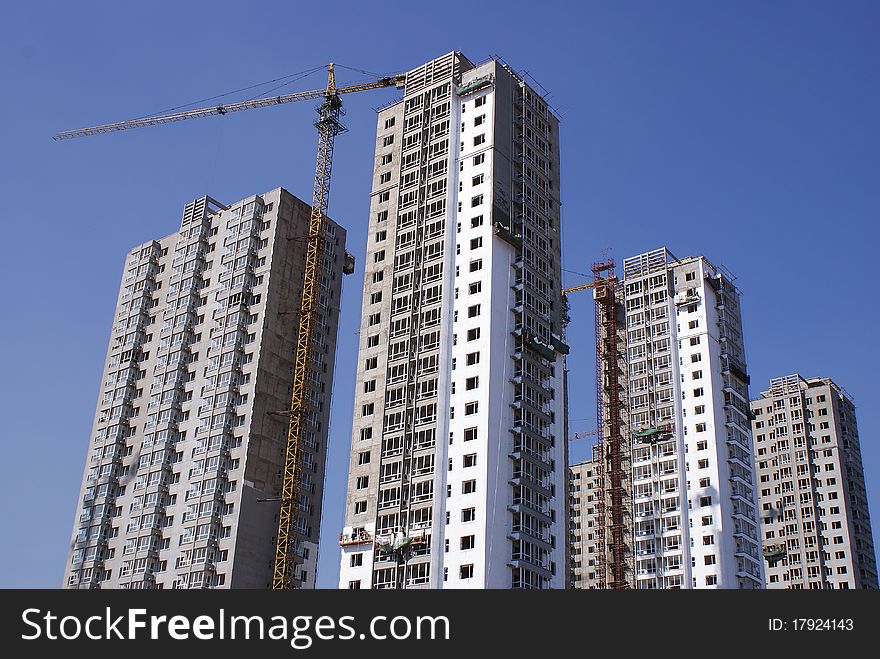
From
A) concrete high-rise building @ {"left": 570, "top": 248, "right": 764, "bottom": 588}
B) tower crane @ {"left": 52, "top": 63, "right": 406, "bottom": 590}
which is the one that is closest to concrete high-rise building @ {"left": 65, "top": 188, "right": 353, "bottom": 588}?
tower crane @ {"left": 52, "top": 63, "right": 406, "bottom": 590}

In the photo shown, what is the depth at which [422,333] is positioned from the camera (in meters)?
106

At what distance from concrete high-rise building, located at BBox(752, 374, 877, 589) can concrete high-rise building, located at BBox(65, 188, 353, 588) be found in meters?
81.3

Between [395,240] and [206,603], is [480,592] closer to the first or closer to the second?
[206,603]

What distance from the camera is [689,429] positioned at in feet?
449

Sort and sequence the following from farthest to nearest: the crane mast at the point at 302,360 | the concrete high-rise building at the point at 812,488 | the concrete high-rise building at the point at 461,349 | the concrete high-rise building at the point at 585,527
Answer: the concrete high-rise building at the point at 585,527 → the concrete high-rise building at the point at 812,488 → the crane mast at the point at 302,360 → the concrete high-rise building at the point at 461,349

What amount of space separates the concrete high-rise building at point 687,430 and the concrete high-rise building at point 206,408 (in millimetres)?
43152

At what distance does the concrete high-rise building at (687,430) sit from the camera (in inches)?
5069

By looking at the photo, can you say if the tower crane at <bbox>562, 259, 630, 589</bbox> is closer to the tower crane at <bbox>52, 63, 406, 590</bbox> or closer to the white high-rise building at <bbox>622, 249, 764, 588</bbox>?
the white high-rise building at <bbox>622, 249, 764, 588</bbox>

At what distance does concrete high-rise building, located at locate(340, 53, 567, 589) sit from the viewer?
96562 mm

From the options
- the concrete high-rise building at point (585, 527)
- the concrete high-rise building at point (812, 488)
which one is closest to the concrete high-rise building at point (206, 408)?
the concrete high-rise building at point (585, 527)

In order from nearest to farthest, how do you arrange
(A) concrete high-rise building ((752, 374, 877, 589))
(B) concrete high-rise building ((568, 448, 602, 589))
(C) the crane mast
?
(C) the crane mast < (A) concrete high-rise building ((752, 374, 877, 589)) < (B) concrete high-rise building ((568, 448, 602, 589))

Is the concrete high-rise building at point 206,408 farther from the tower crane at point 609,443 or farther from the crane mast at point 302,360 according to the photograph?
the tower crane at point 609,443

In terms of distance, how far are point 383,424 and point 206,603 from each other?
70.2 meters

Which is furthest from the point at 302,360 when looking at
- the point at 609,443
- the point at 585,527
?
the point at 585,527
